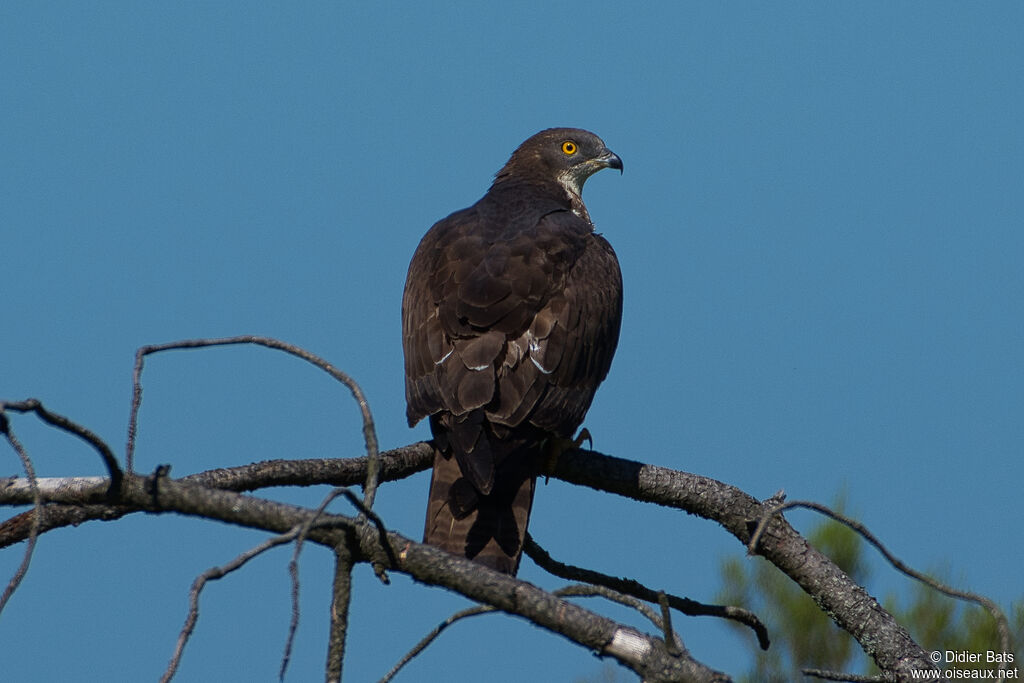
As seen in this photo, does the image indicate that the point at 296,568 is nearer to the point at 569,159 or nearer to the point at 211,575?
the point at 211,575

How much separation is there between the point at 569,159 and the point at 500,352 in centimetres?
327

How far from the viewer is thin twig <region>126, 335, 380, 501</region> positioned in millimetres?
2617

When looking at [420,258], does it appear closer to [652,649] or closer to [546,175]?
[546,175]

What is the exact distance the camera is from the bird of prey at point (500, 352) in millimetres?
4566

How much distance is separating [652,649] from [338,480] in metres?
1.91

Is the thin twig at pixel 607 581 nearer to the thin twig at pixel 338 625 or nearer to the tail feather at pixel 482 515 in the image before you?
the tail feather at pixel 482 515

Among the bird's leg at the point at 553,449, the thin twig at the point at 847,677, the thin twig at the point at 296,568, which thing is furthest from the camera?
the bird's leg at the point at 553,449

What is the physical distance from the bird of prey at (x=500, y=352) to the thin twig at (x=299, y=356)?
179cm

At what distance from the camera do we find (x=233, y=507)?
8.73ft

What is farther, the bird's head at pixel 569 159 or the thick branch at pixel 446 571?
the bird's head at pixel 569 159

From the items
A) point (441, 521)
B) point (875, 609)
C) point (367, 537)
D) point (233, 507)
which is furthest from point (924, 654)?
point (233, 507)

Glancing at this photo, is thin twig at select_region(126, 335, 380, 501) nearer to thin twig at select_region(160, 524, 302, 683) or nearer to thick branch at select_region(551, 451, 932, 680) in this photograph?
thin twig at select_region(160, 524, 302, 683)

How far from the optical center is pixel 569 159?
787 cm

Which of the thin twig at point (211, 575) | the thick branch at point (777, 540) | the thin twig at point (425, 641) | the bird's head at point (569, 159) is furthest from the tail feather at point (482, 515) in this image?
the bird's head at point (569, 159)
